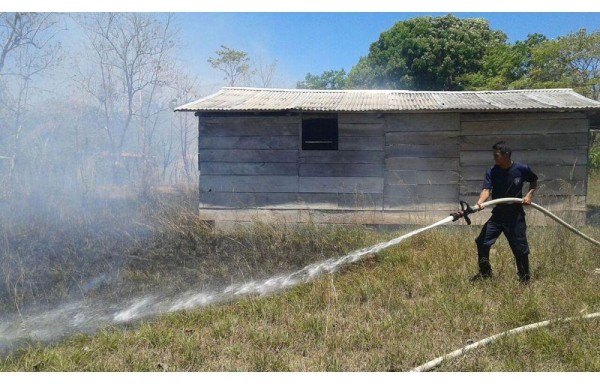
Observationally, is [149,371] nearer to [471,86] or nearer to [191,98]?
[191,98]

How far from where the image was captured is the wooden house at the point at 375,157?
9.13 metres

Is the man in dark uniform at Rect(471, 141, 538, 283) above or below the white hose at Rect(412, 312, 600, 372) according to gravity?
above

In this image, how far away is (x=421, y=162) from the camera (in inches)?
370

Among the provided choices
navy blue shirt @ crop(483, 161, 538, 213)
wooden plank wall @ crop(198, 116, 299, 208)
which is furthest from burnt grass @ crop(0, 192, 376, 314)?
navy blue shirt @ crop(483, 161, 538, 213)

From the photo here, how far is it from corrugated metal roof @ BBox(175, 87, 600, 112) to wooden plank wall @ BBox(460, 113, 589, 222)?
13.6 inches

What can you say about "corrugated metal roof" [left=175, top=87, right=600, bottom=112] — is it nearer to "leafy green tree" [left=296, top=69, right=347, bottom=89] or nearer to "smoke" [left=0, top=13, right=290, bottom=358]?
"smoke" [left=0, top=13, right=290, bottom=358]

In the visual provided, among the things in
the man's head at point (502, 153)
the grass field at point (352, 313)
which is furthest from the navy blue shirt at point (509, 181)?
the grass field at point (352, 313)

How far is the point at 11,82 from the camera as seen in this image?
1070 centimetres

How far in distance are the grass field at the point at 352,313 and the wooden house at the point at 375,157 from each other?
6.99 feet

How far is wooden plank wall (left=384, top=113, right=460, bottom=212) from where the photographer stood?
9.35 metres

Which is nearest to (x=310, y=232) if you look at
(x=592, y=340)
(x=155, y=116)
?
(x=592, y=340)

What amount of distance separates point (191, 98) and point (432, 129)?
9916 millimetres

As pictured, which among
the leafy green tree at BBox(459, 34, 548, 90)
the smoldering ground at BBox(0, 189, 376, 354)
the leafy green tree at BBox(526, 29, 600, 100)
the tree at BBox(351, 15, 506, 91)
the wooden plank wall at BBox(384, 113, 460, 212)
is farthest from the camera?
the tree at BBox(351, 15, 506, 91)

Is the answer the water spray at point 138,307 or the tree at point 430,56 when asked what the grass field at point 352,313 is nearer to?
the water spray at point 138,307
